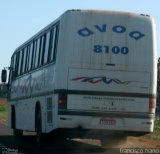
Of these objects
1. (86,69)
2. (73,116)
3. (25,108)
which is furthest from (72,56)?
(25,108)

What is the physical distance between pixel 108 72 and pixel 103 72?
0.47 feet

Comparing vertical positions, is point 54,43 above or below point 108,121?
above

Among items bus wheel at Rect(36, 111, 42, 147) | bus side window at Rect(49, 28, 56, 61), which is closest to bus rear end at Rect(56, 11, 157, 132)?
bus side window at Rect(49, 28, 56, 61)

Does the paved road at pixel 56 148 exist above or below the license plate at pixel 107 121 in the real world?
below

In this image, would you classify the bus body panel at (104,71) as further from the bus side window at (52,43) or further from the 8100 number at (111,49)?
the bus side window at (52,43)

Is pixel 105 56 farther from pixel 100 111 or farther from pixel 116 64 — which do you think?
pixel 100 111

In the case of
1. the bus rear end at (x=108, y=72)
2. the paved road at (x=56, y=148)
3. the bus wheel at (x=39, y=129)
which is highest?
the bus rear end at (x=108, y=72)

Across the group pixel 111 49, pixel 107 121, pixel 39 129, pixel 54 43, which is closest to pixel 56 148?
pixel 39 129

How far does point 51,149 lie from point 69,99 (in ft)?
8.76

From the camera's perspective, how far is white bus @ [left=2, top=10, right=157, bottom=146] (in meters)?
17.6

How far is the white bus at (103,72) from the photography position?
17.6 meters

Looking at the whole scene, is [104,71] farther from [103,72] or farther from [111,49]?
[111,49]

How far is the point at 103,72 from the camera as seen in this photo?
17.8 meters

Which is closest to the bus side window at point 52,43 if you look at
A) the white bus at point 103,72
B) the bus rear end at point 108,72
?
the white bus at point 103,72
